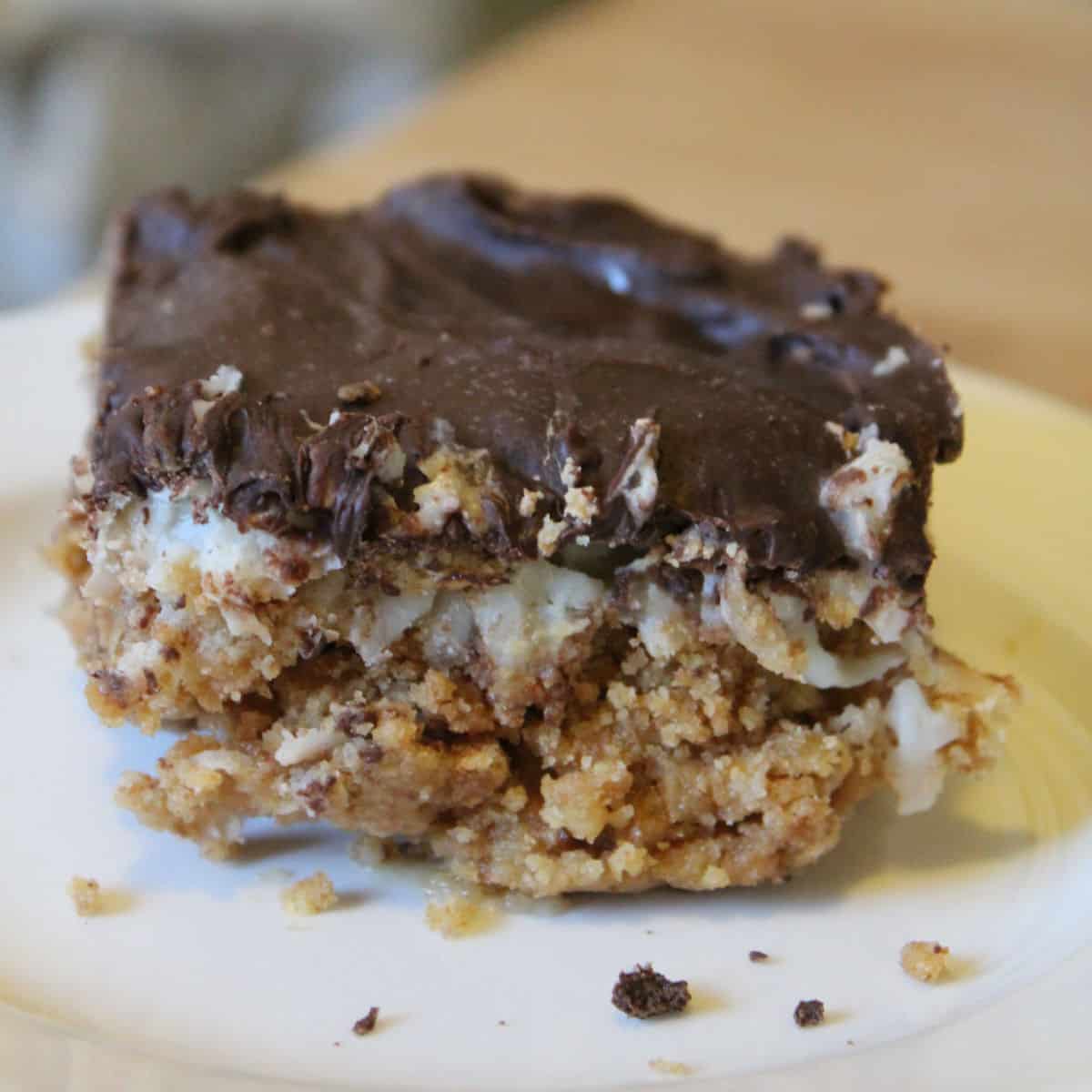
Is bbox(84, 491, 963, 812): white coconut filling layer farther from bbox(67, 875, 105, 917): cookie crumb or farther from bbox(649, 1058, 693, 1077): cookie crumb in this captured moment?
bbox(649, 1058, 693, 1077): cookie crumb

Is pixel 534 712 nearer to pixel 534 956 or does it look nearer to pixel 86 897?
pixel 534 956

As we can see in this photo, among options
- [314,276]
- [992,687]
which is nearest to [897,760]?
[992,687]

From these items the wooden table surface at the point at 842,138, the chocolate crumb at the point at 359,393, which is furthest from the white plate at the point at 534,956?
the wooden table surface at the point at 842,138

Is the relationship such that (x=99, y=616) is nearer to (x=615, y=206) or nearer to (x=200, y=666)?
(x=200, y=666)

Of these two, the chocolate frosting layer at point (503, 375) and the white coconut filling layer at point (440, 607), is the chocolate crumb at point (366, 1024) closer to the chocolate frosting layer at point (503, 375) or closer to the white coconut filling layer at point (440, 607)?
the white coconut filling layer at point (440, 607)

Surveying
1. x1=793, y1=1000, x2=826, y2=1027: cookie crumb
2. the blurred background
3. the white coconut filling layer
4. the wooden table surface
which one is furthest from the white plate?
the blurred background
